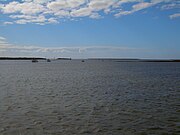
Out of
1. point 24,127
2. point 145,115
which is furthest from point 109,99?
point 24,127

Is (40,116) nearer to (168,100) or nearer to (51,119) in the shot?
(51,119)

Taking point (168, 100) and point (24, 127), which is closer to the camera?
point (24, 127)

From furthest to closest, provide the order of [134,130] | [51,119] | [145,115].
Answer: [145,115] < [51,119] < [134,130]

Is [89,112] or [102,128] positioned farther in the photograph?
[89,112]

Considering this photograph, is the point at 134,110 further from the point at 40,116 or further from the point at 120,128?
the point at 40,116

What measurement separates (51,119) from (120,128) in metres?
4.33

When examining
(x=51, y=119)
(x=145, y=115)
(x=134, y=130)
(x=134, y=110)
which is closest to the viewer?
(x=134, y=130)

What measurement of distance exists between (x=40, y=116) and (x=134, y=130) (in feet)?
20.2

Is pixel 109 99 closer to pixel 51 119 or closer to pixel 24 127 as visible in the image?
pixel 51 119

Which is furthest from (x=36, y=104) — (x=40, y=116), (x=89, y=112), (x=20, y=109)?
(x=89, y=112)

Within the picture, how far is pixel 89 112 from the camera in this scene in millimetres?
15008

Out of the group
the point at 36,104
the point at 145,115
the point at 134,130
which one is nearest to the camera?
the point at 134,130

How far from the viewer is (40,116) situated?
45.5ft

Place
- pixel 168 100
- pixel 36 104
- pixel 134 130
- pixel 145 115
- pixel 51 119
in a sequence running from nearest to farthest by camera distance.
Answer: pixel 134 130 → pixel 51 119 → pixel 145 115 → pixel 36 104 → pixel 168 100
